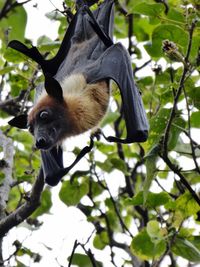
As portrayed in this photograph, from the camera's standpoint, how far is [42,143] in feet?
17.6

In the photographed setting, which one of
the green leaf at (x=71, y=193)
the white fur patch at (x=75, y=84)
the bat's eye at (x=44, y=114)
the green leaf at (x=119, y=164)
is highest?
the bat's eye at (x=44, y=114)

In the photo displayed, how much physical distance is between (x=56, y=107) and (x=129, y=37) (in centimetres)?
258

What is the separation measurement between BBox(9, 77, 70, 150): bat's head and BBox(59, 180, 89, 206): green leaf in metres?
1.43

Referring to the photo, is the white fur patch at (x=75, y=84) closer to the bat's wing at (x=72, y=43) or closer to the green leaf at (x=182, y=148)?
the bat's wing at (x=72, y=43)

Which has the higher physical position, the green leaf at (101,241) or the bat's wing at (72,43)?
the bat's wing at (72,43)

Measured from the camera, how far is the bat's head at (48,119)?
219 inches

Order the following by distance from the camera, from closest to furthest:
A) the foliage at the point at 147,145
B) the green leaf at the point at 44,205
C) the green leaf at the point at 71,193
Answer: the foliage at the point at 147,145 < the green leaf at the point at 71,193 < the green leaf at the point at 44,205

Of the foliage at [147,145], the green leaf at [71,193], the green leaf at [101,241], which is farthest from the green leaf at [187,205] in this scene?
the green leaf at [101,241]

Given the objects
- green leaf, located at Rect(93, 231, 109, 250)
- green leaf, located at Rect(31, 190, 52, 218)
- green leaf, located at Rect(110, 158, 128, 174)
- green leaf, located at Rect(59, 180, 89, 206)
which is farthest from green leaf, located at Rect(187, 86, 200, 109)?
green leaf, located at Rect(93, 231, 109, 250)

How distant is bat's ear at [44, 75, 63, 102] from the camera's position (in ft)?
18.7

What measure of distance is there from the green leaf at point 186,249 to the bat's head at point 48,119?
163 centimetres

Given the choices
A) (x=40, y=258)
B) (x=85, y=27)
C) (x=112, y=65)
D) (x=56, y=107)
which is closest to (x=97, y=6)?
(x=85, y=27)

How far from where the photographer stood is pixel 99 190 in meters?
8.09

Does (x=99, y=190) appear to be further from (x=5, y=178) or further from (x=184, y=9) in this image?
(x=184, y=9)
